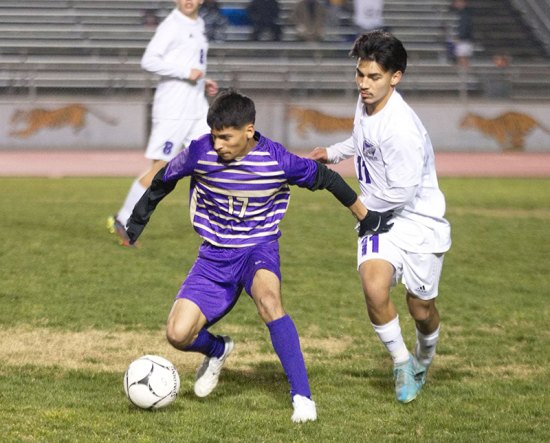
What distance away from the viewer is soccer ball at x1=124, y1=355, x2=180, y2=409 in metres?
4.95

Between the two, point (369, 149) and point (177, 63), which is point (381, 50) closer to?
point (369, 149)

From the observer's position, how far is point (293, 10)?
24469 mm

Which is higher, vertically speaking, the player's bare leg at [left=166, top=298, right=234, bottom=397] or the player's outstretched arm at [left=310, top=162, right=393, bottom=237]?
the player's outstretched arm at [left=310, top=162, right=393, bottom=237]

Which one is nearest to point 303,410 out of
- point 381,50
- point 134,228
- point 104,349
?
point 134,228

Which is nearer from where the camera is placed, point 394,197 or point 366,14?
point 394,197

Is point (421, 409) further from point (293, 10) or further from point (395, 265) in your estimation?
point (293, 10)

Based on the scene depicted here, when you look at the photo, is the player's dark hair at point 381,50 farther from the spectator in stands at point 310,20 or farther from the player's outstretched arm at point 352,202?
the spectator in stands at point 310,20

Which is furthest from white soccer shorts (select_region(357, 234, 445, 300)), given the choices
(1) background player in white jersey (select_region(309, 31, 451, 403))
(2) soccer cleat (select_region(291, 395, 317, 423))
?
(2) soccer cleat (select_region(291, 395, 317, 423))

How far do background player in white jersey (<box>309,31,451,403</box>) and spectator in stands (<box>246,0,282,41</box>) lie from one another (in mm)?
18703

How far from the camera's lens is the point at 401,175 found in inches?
206

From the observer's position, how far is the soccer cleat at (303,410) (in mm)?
4836

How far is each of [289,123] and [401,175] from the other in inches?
616

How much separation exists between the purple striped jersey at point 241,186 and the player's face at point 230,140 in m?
0.07

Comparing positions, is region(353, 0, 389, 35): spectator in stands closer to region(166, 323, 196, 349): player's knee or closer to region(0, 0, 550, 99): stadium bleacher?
region(0, 0, 550, 99): stadium bleacher
